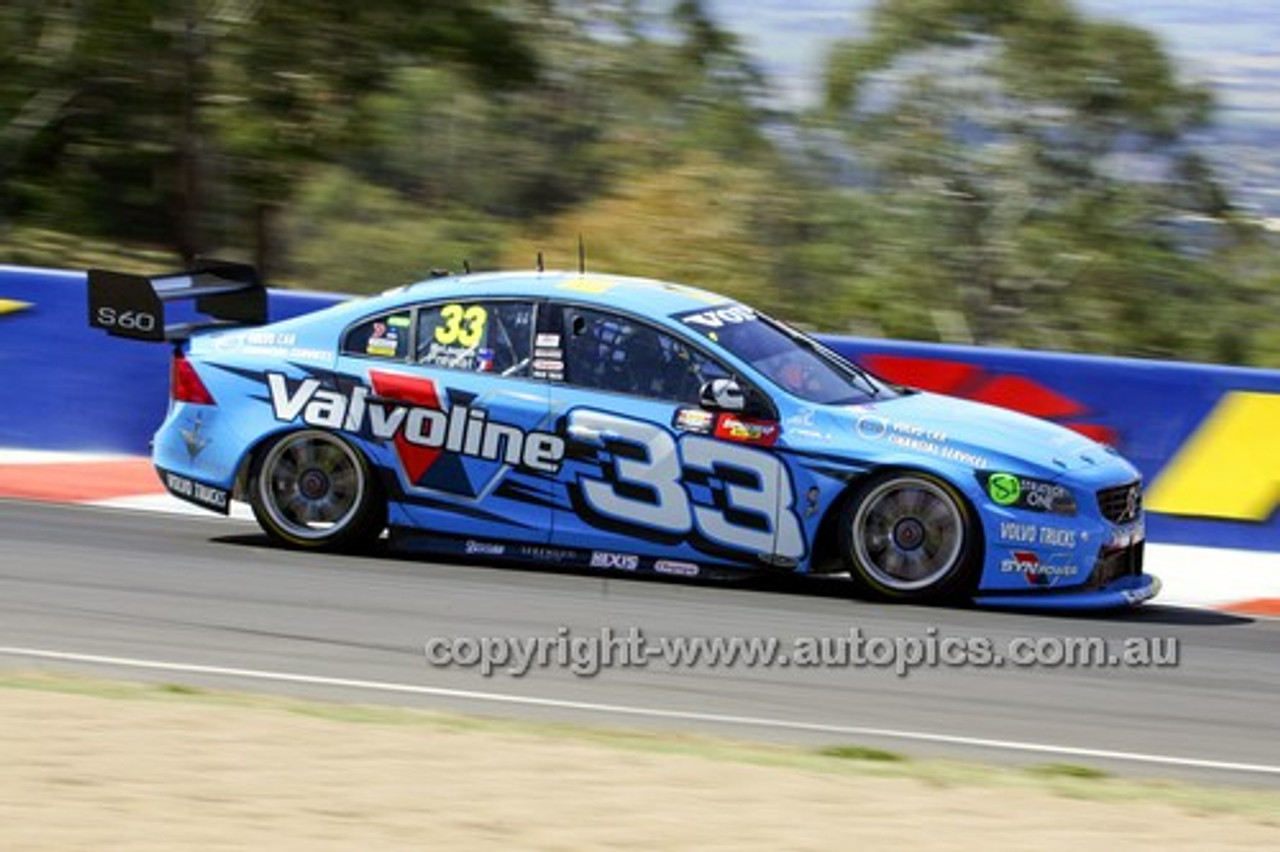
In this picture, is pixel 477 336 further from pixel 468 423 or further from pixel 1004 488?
pixel 1004 488

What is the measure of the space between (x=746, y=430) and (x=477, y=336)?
141 cm

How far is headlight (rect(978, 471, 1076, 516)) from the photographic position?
9695mm

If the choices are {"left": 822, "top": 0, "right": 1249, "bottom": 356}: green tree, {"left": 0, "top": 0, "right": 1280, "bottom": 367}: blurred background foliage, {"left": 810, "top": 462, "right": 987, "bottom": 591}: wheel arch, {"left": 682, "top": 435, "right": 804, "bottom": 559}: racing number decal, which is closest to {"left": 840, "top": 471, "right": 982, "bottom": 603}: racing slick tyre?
{"left": 810, "top": 462, "right": 987, "bottom": 591}: wheel arch

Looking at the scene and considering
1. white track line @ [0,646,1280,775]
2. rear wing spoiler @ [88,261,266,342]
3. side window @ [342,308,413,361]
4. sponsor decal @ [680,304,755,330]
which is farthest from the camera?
rear wing spoiler @ [88,261,266,342]

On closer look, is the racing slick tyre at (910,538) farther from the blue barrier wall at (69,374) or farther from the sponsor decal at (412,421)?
the blue barrier wall at (69,374)

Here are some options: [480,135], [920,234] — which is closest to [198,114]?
[480,135]

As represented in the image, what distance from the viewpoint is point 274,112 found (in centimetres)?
2305

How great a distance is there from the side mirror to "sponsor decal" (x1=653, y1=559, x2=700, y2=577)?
2.40 feet

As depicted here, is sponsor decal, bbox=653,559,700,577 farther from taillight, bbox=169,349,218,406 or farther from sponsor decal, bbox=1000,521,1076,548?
taillight, bbox=169,349,218,406

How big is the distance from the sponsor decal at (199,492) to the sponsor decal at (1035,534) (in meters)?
3.76

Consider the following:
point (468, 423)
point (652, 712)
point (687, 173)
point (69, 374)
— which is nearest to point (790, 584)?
point (468, 423)

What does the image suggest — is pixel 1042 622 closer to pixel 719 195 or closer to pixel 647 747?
pixel 647 747

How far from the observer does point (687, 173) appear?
78.5 feet

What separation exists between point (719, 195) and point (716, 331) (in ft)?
42.6
